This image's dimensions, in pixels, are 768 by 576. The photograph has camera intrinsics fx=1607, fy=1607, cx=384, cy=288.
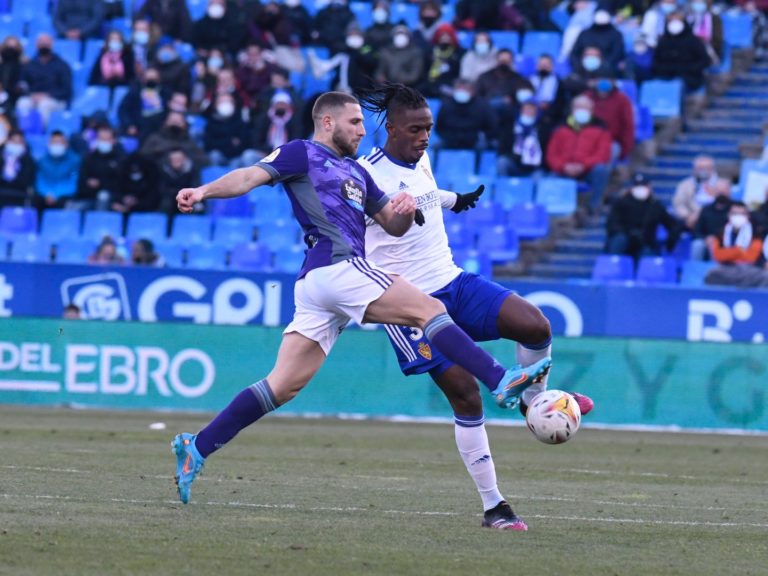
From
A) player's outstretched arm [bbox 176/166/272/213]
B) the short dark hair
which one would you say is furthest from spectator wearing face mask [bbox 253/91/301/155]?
player's outstretched arm [bbox 176/166/272/213]

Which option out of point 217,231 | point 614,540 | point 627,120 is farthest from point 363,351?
point 614,540

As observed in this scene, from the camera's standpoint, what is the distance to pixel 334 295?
28.9ft

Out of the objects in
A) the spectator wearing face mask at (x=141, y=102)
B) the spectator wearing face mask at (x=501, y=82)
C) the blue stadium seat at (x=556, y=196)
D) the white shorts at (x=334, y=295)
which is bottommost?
the blue stadium seat at (x=556, y=196)

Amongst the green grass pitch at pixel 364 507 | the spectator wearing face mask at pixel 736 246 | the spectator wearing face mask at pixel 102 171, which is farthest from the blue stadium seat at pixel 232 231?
the green grass pitch at pixel 364 507

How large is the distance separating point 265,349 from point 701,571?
1239 cm

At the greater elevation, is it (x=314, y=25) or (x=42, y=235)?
(x=314, y=25)

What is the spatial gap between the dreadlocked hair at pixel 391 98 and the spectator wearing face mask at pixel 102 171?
48.0ft

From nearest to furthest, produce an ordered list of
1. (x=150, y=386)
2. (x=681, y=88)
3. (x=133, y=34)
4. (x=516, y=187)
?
(x=150, y=386)
(x=516, y=187)
(x=681, y=88)
(x=133, y=34)

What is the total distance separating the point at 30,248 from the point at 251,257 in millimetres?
3380

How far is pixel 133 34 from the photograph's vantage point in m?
26.9

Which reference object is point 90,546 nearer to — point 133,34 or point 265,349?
point 265,349

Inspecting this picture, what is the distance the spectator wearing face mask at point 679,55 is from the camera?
24688 mm

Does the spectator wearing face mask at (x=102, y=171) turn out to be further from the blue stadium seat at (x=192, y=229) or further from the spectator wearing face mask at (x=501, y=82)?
the spectator wearing face mask at (x=501, y=82)

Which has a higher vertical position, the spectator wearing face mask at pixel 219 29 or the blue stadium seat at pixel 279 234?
the spectator wearing face mask at pixel 219 29
